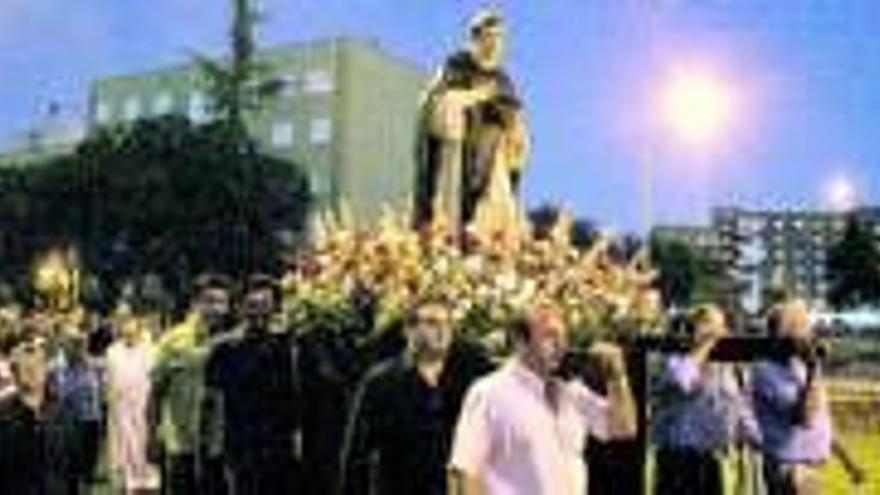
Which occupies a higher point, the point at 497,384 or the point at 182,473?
the point at 497,384

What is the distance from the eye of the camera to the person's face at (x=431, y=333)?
1156cm

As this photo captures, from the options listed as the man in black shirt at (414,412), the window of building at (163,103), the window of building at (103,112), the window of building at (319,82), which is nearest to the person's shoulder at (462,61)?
the man in black shirt at (414,412)

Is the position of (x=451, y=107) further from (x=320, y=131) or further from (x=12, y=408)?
(x=320, y=131)

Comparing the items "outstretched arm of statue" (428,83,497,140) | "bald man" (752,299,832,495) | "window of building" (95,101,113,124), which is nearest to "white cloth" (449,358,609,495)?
"bald man" (752,299,832,495)

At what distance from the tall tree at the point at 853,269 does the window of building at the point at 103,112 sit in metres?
58.7

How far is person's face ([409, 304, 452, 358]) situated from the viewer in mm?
11562

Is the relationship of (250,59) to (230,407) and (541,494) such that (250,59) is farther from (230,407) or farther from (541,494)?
(541,494)

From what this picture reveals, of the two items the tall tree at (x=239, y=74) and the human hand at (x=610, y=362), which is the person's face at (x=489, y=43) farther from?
the tall tree at (x=239, y=74)

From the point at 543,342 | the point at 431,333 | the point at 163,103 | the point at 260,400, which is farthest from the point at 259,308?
the point at 163,103

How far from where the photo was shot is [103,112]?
132250 millimetres

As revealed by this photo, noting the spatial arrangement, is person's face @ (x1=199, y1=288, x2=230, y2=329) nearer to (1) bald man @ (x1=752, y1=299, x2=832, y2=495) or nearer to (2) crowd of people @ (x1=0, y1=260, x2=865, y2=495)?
(2) crowd of people @ (x1=0, y1=260, x2=865, y2=495)

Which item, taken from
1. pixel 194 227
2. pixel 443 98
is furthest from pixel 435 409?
pixel 194 227

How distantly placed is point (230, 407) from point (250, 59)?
6632 cm

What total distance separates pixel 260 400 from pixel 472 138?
380cm
